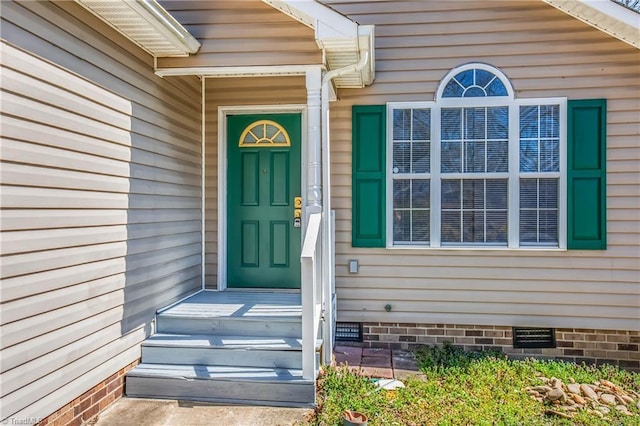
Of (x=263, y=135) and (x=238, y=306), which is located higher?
(x=263, y=135)

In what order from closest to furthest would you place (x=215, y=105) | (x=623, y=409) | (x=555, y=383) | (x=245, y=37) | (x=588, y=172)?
(x=623, y=409), (x=555, y=383), (x=245, y=37), (x=588, y=172), (x=215, y=105)

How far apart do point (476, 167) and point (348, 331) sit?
210 cm

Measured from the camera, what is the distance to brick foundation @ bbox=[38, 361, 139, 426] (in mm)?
2479

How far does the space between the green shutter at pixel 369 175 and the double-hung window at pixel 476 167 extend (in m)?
0.09

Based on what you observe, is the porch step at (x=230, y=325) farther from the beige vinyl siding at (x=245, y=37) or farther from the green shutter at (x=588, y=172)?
the green shutter at (x=588, y=172)

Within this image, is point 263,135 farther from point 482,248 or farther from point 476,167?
point 482,248

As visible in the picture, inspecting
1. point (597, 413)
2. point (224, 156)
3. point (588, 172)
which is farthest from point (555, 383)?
point (224, 156)

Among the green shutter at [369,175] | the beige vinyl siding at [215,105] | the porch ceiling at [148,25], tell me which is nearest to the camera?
the porch ceiling at [148,25]

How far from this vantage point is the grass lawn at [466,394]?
2.86 m

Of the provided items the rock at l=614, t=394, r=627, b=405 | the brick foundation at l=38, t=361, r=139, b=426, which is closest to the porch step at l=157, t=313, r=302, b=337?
the brick foundation at l=38, t=361, r=139, b=426

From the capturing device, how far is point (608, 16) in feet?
12.2

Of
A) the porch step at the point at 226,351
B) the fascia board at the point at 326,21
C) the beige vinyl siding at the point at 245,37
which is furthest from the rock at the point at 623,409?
the beige vinyl siding at the point at 245,37

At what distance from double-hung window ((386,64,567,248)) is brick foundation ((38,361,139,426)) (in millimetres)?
2651

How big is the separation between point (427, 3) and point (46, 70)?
345cm
